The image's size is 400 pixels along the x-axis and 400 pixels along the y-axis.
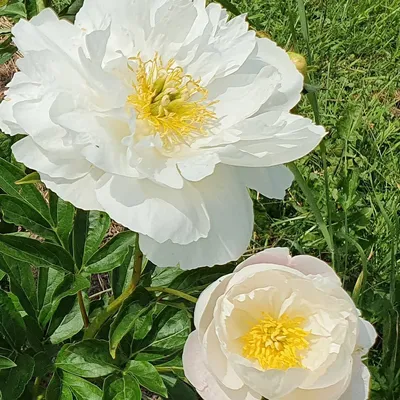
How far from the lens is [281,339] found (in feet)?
2.81

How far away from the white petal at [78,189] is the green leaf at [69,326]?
450 millimetres

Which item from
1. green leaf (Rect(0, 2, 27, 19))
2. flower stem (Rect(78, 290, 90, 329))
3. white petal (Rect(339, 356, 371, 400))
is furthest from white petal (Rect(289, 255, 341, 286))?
green leaf (Rect(0, 2, 27, 19))

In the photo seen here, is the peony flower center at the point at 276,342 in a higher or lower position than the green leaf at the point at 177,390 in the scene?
higher

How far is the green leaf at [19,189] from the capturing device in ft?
3.35

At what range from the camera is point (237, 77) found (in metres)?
0.83

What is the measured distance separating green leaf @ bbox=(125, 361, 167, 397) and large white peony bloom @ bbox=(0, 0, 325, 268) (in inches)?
10.7

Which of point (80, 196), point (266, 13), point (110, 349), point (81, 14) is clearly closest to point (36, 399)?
point (110, 349)

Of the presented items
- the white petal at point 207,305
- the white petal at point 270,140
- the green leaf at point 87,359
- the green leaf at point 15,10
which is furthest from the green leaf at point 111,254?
the green leaf at point 15,10

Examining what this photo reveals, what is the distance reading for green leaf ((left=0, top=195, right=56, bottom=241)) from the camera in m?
1.01

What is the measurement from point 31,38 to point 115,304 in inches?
15.3

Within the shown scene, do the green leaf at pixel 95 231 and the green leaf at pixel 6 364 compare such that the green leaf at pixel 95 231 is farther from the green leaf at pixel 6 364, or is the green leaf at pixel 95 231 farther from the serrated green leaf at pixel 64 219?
the green leaf at pixel 6 364

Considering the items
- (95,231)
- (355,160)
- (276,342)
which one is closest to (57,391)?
(95,231)

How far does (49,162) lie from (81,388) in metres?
0.42

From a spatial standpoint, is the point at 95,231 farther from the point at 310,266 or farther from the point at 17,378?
the point at 310,266
